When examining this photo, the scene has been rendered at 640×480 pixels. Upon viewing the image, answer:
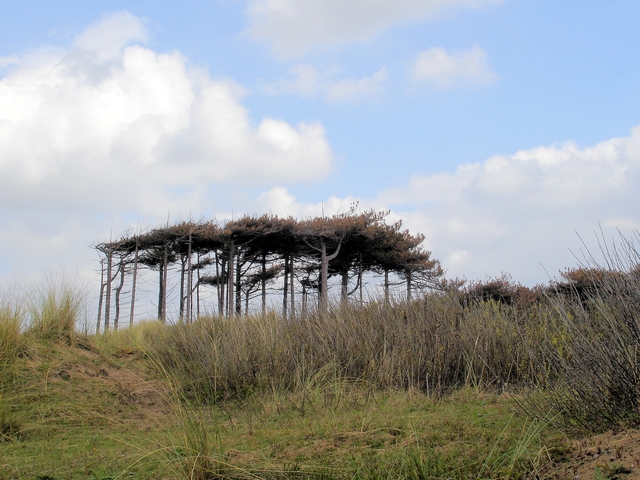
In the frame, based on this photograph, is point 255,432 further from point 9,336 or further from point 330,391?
point 9,336

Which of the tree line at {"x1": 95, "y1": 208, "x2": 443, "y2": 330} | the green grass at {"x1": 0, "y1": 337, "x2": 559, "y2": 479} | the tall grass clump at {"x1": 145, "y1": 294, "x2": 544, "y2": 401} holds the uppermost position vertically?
the tree line at {"x1": 95, "y1": 208, "x2": 443, "y2": 330}

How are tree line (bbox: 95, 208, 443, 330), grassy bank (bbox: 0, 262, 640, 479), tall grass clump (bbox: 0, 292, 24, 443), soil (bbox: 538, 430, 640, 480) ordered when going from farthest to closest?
tree line (bbox: 95, 208, 443, 330), tall grass clump (bbox: 0, 292, 24, 443), grassy bank (bbox: 0, 262, 640, 479), soil (bbox: 538, 430, 640, 480)

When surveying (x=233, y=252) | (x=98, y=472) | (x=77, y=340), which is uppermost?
(x=233, y=252)

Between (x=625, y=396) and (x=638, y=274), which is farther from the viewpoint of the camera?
(x=638, y=274)

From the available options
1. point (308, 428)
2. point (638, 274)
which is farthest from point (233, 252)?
point (638, 274)

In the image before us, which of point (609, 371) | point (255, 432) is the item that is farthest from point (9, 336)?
point (609, 371)

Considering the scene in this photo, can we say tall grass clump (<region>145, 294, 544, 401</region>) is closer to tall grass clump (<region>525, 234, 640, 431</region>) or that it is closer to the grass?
the grass

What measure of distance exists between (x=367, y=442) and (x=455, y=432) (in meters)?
0.84

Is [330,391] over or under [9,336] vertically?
under

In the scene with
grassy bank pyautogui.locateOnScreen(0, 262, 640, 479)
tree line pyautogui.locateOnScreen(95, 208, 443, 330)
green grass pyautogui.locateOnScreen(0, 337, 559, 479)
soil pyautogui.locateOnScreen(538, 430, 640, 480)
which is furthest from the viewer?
tree line pyautogui.locateOnScreen(95, 208, 443, 330)

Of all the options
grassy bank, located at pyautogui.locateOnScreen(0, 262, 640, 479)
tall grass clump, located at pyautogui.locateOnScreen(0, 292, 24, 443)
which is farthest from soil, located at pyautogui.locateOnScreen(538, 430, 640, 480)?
tall grass clump, located at pyautogui.locateOnScreen(0, 292, 24, 443)

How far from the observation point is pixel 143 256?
25.8 metres

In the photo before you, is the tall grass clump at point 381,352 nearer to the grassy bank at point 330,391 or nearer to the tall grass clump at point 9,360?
the grassy bank at point 330,391

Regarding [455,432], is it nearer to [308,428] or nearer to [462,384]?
[308,428]
